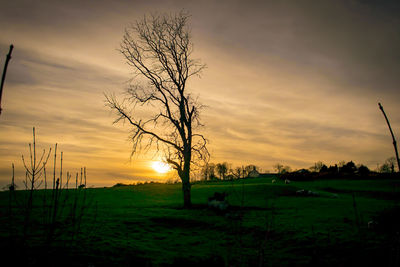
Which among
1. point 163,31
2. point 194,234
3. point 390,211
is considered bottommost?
point 194,234

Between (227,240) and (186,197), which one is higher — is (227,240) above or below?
above

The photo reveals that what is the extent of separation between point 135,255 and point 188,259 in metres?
2.06

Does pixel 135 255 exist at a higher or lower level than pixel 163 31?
lower

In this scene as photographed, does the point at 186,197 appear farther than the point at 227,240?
→ Yes

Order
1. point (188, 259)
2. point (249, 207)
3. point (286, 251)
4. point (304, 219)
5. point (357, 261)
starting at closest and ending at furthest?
point (357, 261) < point (188, 259) < point (286, 251) < point (304, 219) < point (249, 207)

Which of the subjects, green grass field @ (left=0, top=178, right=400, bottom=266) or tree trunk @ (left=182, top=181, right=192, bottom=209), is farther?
tree trunk @ (left=182, top=181, right=192, bottom=209)

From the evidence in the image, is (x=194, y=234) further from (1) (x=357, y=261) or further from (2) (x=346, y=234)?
(1) (x=357, y=261)

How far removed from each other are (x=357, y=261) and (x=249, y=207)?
60.3 feet

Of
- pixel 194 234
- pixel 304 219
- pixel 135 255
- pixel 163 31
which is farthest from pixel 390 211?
pixel 163 31

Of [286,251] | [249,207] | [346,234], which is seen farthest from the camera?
[249,207]

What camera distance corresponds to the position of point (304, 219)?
771 inches

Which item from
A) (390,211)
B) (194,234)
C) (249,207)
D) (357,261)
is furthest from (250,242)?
(249,207)

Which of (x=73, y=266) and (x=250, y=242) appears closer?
(x=73, y=266)

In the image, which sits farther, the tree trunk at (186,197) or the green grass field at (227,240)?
the tree trunk at (186,197)
